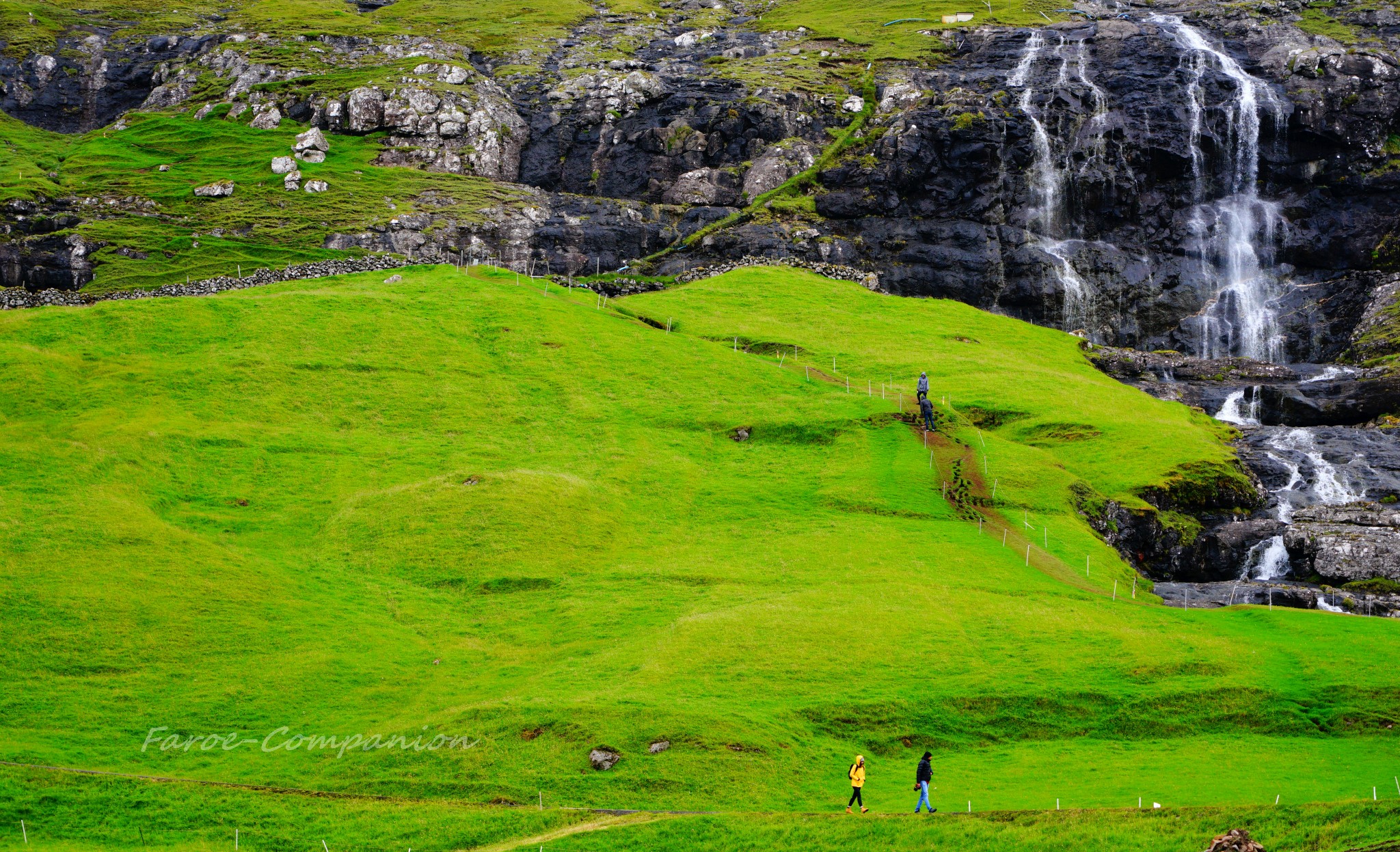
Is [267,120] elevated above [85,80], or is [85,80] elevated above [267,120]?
[85,80]

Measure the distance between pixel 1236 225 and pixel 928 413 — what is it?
214ft

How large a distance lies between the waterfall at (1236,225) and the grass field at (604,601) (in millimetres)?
30023

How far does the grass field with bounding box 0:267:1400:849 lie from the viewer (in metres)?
37.4

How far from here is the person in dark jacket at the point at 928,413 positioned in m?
73.4

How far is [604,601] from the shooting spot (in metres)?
54.1

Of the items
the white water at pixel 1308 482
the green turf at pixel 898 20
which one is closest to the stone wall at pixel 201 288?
the white water at pixel 1308 482

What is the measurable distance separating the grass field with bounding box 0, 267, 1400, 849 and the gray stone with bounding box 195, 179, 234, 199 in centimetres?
4445

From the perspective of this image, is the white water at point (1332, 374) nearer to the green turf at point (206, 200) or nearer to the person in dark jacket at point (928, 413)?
the person in dark jacket at point (928, 413)

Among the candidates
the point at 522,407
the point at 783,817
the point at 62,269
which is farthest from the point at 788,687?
the point at 62,269

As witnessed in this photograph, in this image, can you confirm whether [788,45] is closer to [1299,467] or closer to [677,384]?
[677,384]

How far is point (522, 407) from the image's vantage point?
3029 inches

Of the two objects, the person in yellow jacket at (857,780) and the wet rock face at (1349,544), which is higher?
the person in yellow jacket at (857,780)

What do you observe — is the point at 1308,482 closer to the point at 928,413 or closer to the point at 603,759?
the point at 928,413

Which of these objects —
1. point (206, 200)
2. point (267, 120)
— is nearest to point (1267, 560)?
point (206, 200)
